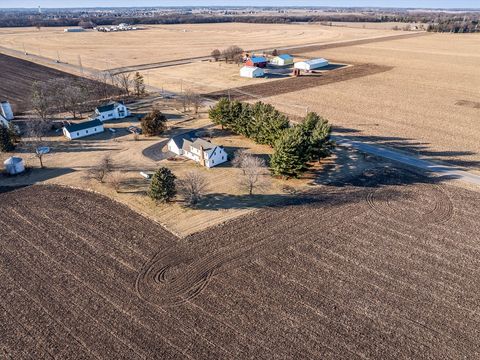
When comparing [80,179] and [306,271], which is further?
[80,179]

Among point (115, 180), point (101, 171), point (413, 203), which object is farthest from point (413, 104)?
point (101, 171)

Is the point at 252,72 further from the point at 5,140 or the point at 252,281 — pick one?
the point at 252,281

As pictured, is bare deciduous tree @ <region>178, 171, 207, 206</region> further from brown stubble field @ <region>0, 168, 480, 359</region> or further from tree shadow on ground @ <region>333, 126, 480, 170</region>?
tree shadow on ground @ <region>333, 126, 480, 170</region>

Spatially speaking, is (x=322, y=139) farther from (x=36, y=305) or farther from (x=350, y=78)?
(x=350, y=78)

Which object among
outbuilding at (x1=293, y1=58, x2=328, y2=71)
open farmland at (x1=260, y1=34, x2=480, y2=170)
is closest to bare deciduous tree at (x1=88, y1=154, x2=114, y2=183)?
open farmland at (x1=260, y1=34, x2=480, y2=170)

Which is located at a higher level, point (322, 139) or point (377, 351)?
point (322, 139)

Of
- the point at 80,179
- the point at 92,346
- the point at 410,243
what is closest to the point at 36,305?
the point at 92,346

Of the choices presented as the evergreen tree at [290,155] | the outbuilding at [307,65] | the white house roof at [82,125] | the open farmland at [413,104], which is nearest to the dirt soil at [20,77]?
the white house roof at [82,125]
